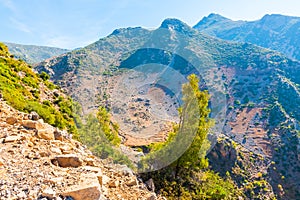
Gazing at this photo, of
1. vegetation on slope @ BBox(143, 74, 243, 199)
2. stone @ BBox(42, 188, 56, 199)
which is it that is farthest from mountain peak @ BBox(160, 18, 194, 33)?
stone @ BBox(42, 188, 56, 199)

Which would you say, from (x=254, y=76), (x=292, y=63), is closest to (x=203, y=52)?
(x=254, y=76)

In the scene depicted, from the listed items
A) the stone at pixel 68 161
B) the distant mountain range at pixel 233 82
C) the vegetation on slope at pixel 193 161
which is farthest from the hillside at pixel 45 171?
the distant mountain range at pixel 233 82

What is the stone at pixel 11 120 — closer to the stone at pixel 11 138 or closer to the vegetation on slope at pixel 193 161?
→ the stone at pixel 11 138

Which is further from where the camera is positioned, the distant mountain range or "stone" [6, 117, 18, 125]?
the distant mountain range

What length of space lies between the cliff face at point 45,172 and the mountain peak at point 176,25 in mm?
104519

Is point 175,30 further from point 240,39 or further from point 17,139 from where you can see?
point 17,139

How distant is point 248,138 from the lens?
4741 centimetres

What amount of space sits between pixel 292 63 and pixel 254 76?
1417cm

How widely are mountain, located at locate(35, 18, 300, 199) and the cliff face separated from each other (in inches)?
962

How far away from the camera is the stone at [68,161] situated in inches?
219

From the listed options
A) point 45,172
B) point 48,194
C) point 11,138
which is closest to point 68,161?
point 45,172

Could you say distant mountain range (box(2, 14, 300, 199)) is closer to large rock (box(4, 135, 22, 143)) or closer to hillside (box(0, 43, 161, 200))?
hillside (box(0, 43, 161, 200))

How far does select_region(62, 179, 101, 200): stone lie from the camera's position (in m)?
4.10

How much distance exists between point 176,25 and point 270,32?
62.2 m
